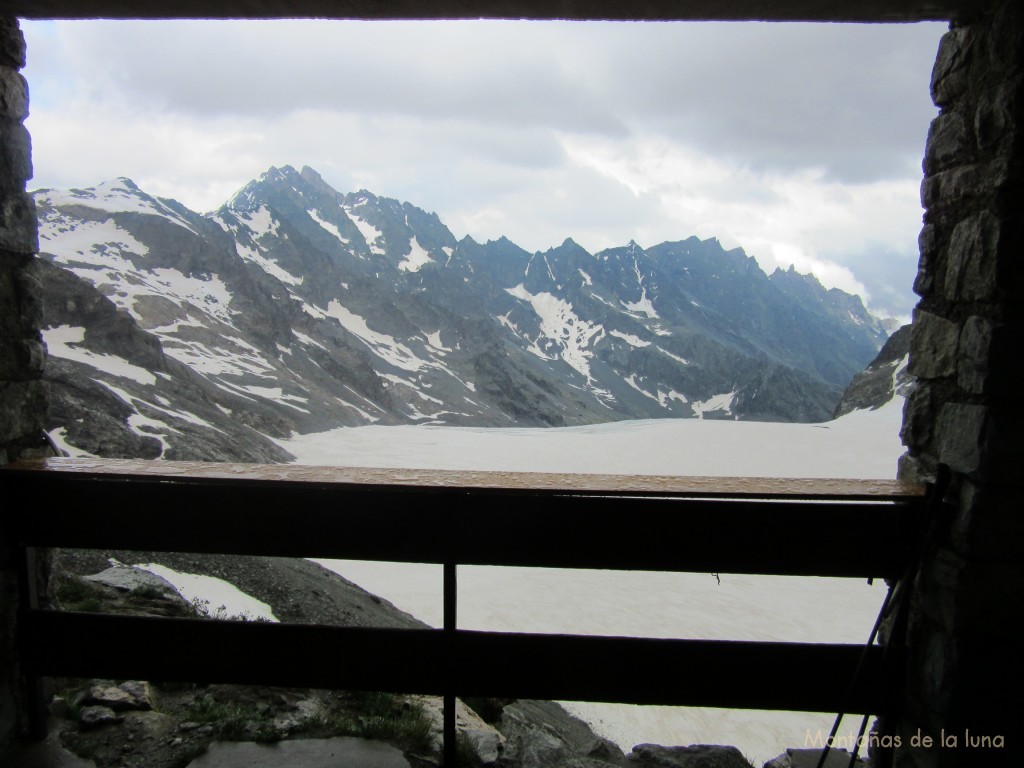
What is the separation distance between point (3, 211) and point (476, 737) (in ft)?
13.7

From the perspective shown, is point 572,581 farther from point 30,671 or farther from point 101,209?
point 101,209

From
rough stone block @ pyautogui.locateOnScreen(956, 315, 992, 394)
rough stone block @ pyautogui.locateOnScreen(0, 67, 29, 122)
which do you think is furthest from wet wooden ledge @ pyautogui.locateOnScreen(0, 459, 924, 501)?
rough stone block @ pyautogui.locateOnScreen(0, 67, 29, 122)

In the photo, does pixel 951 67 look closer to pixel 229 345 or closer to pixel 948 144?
pixel 948 144

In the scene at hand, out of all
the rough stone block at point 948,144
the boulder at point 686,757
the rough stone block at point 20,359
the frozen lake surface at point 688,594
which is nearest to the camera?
the rough stone block at point 948,144

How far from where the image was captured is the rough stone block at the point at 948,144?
337 cm

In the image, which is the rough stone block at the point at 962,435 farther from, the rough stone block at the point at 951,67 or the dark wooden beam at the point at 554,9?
the dark wooden beam at the point at 554,9

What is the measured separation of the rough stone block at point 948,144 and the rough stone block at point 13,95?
511cm

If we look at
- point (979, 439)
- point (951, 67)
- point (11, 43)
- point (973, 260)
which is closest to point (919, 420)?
point (979, 439)

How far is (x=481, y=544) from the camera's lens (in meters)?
3.38

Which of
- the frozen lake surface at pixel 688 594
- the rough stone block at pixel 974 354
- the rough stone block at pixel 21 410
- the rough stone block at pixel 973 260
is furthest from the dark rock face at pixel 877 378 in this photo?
the rough stone block at pixel 21 410

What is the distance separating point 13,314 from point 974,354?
16.7 feet

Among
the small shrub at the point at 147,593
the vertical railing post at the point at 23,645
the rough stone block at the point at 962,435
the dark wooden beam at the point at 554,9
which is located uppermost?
the dark wooden beam at the point at 554,9

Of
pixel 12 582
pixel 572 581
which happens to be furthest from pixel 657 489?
pixel 572 581

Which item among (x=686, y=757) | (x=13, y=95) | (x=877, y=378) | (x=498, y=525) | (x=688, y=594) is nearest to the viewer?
(x=498, y=525)
